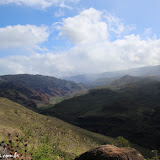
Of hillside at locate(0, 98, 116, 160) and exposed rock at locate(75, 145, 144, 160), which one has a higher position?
exposed rock at locate(75, 145, 144, 160)

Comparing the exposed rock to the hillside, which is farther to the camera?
the hillside

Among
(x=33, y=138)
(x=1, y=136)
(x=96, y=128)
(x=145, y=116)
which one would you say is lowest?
(x=96, y=128)

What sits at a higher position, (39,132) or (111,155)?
(111,155)

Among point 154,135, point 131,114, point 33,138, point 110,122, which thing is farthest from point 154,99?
point 33,138

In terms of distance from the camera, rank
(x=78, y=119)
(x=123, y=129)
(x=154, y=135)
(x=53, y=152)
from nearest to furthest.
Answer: (x=53, y=152)
(x=154, y=135)
(x=123, y=129)
(x=78, y=119)

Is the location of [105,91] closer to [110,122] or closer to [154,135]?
[110,122]

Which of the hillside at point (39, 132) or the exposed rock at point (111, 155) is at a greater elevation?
the exposed rock at point (111, 155)

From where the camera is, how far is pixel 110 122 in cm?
9112

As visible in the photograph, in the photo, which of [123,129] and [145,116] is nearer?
[123,129]

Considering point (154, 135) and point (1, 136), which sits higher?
point (1, 136)

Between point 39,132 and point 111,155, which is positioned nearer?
point 111,155

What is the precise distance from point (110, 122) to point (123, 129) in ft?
43.3

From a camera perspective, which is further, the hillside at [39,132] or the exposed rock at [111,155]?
the hillside at [39,132]

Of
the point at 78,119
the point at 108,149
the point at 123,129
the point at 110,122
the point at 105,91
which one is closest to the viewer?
the point at 108,149
